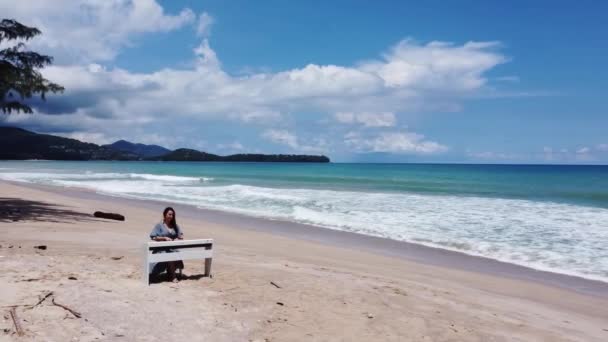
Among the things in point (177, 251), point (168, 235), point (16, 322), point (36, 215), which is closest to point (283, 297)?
point (177, 251)

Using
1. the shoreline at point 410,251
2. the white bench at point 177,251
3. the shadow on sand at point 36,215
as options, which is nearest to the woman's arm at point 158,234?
the white bench at point 177,251

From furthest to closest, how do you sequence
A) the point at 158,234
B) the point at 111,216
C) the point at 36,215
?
1. the point at 111,216
2. the point at 36,215
3. the point at 158,234

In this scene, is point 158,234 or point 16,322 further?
point 158,234

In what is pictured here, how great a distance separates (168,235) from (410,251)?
7.00 metres

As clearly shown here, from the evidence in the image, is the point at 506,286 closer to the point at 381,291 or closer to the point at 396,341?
the point at 381,291

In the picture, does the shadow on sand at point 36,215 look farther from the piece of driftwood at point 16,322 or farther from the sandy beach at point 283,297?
the piece of driftwood at point 16,322

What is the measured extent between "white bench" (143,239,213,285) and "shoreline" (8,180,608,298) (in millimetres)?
5655

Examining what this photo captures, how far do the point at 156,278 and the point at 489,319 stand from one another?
4803mm

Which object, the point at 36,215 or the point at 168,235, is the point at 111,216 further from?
the point at 168,235

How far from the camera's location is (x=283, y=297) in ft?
23.0

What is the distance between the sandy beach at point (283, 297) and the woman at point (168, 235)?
27 centimetres

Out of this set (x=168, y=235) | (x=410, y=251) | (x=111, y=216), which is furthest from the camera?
(x=111, y=216)

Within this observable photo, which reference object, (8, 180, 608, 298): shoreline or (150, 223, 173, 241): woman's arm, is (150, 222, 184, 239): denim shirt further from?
(8, 180, 608, 298): shoreline

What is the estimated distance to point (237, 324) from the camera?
228 inches
